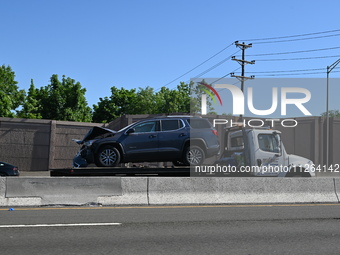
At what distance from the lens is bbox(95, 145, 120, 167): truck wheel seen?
39.0 feet

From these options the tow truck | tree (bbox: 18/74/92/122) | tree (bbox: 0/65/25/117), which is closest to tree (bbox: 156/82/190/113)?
tree (bbox: 18/74/92/122)

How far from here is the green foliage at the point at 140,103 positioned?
7338cm

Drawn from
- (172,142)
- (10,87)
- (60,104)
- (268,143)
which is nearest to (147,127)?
(172,142)

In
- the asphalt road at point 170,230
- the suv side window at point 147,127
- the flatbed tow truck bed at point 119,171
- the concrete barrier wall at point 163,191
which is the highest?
the suv side window at point 147,127

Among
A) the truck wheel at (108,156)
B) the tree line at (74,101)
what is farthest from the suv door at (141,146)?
the tree line at (74,101)

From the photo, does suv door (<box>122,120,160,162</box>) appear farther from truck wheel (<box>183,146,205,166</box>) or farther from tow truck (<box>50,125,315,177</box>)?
truck wheel (<box>183,146,205,166</box>)

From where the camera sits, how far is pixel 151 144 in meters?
12.2

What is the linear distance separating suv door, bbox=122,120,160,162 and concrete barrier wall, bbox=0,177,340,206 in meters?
0.94

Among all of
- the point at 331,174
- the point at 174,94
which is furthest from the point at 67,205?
the point at 174,94

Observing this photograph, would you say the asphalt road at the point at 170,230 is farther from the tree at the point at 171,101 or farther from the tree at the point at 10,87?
the tree at the point at 171,101

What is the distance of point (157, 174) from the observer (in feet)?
43.4

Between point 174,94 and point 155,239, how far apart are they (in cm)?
6934

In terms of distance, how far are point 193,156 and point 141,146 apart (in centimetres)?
141

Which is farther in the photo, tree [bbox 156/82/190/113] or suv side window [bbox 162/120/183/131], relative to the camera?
tree [bbox 156/82/190/113]
